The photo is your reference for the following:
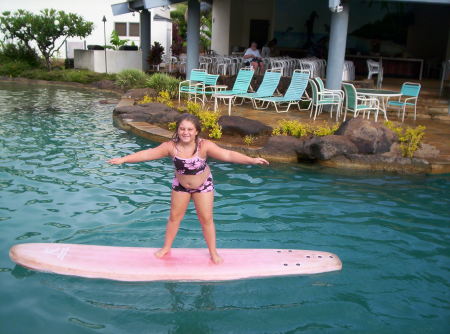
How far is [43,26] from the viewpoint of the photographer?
69.3 feet

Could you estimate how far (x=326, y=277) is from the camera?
429 cm

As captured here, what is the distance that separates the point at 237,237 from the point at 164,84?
10.2 meters

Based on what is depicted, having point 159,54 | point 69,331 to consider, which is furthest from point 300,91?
point 159,54

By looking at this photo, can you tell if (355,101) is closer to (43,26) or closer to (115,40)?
(43,26)

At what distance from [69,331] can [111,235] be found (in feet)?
5.39

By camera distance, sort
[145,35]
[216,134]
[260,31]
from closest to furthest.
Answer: [216,134]
[145,35]
[260,31]

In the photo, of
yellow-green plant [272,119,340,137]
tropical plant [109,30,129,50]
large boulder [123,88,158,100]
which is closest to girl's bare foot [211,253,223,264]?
yellow-green plant [272,119,340,137]

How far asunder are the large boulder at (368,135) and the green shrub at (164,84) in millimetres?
7135

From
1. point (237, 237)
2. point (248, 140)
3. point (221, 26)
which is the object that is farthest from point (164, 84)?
point (237, 237)

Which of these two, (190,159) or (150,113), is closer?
(190,159)

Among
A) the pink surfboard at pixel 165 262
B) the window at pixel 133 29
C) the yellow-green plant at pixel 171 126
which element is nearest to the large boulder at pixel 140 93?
the yellow-green plant at pixel 171 126

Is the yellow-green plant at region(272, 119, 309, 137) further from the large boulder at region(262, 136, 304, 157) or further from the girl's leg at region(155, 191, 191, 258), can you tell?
the girl's leg at region(155, 191, 191, 258)

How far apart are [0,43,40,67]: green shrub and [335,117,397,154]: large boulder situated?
18.1m

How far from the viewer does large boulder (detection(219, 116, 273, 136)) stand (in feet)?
29.1
